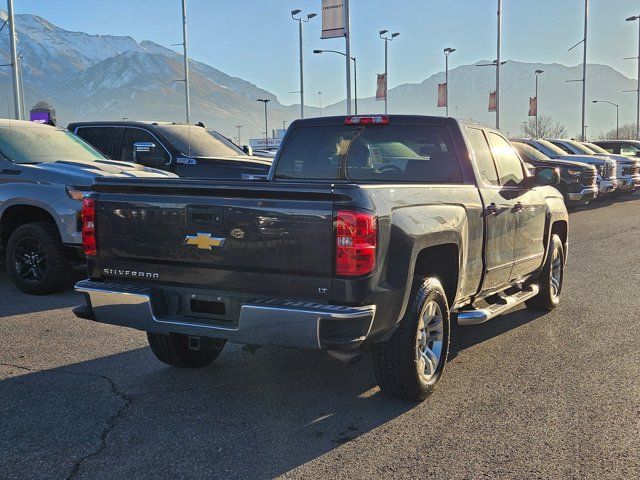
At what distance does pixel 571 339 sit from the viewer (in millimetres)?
5785

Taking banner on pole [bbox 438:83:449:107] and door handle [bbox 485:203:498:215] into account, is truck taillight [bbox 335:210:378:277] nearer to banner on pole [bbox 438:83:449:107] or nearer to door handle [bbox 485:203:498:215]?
door handle [bbox 485:203:498:215]

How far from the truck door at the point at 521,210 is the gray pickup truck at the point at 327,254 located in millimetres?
322

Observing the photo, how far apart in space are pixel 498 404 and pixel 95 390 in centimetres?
268

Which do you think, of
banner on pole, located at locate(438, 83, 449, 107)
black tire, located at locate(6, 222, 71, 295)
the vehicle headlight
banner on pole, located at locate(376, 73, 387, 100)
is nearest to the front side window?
the vehicle headlight

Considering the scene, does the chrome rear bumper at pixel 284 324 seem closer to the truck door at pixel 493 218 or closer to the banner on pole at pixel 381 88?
the truck door at pixel 493 218

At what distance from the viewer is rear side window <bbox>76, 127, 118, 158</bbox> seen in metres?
10.9

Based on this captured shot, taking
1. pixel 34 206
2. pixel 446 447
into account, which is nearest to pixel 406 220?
pixel 446 447

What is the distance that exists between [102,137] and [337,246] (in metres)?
8.39

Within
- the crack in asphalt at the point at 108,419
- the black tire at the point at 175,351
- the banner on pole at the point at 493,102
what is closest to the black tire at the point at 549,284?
the black tire at the point at 175,351

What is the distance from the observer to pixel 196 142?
35.5ft

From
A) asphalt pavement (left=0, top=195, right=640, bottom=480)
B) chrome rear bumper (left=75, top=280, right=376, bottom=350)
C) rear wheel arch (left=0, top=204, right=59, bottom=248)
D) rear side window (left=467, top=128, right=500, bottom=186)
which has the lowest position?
asphalt pavement (left=0, top=195, right=640, bottom=480)

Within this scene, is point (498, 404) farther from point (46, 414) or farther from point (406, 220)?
point (46, 414)

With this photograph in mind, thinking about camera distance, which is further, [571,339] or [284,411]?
[571,339]

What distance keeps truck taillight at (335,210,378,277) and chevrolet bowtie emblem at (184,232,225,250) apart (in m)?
0.74
